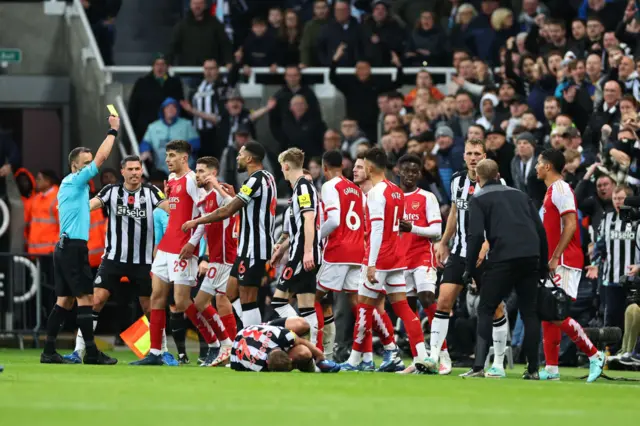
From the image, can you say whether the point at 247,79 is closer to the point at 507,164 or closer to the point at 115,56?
the point at 115,56

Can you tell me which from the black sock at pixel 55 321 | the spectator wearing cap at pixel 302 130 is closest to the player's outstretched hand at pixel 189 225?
the black sock at pixel 55 321

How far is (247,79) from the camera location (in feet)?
83.6

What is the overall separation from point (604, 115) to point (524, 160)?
130 centimetres

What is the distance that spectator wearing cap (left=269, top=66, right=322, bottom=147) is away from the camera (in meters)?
23.8

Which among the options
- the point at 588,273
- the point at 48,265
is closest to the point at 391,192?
the point at 588,273

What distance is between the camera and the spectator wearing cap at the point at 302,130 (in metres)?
23.6

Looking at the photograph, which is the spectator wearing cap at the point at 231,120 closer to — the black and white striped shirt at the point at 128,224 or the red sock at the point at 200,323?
the black and white striped shirt at the point at 128,224

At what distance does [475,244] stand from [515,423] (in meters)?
4.52

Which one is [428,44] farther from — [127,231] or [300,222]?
[300,222]

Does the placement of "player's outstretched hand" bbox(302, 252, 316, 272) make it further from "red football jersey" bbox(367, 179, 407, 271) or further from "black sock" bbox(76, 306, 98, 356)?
"black sock" bbox(76, 306, 98, 356)

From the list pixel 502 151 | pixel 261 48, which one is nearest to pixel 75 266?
pixel 502 151

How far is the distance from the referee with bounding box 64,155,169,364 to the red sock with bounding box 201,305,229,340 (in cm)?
86

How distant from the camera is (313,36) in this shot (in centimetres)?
2523

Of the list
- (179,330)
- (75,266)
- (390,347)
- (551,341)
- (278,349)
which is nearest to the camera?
(278,349)
